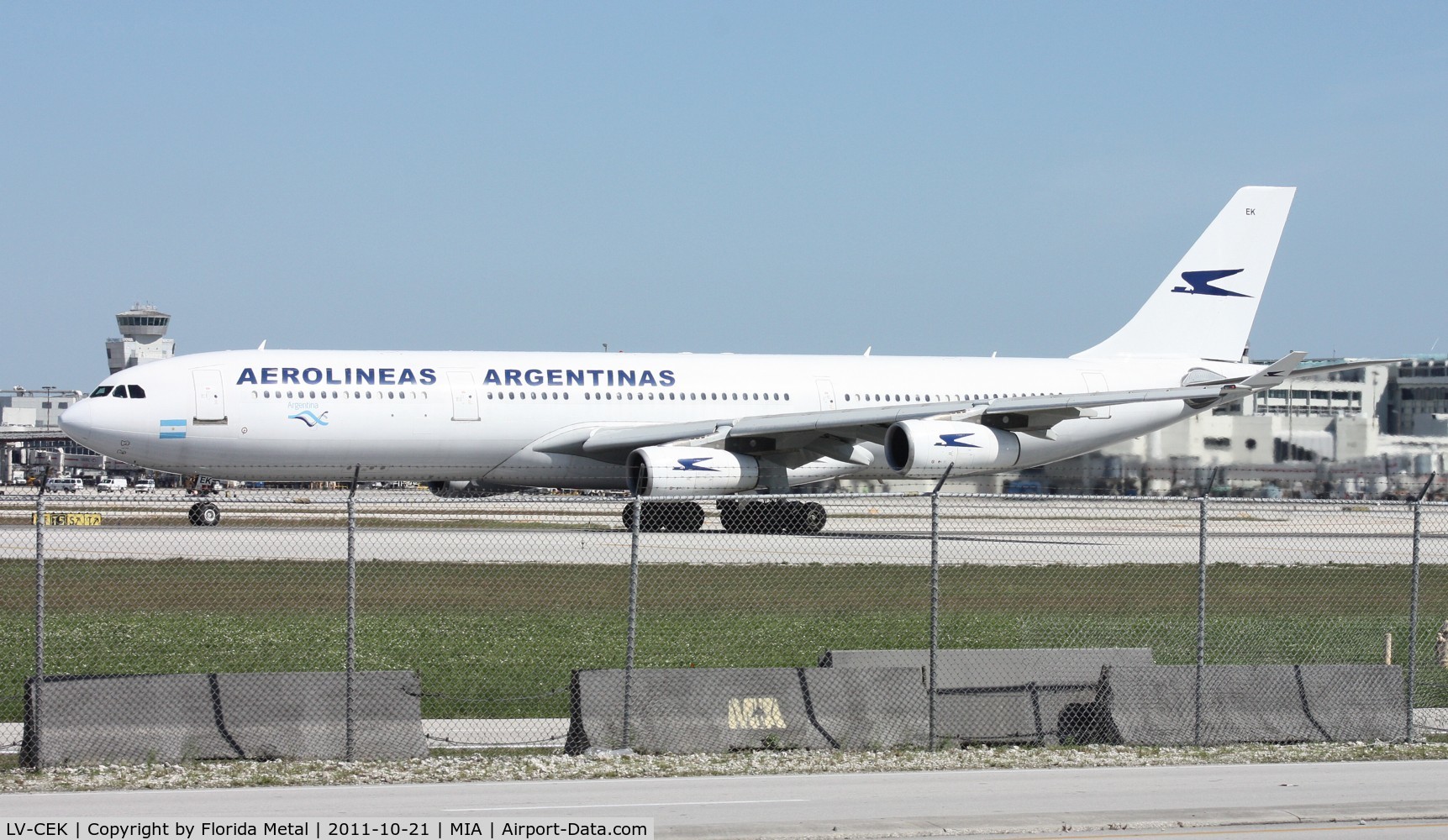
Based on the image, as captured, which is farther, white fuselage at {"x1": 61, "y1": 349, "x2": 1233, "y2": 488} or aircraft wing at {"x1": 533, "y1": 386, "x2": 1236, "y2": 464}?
aircraft wing at {"x1": 533, "y1": 386, "x2": 1236, "y2": 464}

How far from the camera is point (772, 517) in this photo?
33.6 metres

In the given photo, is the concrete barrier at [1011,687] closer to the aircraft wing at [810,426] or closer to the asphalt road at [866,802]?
the asphalt road at [866,802]

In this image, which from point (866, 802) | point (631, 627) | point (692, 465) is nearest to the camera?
point (866, 802)

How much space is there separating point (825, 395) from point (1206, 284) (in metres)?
11.4

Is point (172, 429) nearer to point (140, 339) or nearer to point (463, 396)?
point (463, 396)

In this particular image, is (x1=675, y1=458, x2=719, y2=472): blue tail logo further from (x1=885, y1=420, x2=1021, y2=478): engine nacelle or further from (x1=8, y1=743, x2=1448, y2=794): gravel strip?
(x1=8, y1=743, x2=1448, y2=794): gravel strip

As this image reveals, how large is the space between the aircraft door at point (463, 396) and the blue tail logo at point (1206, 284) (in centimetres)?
1882

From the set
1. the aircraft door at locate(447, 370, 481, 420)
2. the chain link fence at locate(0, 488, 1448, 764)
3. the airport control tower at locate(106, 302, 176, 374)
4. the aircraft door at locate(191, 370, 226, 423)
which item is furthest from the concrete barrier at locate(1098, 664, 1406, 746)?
the airport control tower at locate(106, 302, 176, 374)

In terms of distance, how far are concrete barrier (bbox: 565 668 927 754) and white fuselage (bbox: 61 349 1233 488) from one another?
68.0 feet

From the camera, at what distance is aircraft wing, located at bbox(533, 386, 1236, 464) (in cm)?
3259

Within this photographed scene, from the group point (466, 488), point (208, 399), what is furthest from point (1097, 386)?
point (208, 399)

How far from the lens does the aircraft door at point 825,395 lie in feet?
118

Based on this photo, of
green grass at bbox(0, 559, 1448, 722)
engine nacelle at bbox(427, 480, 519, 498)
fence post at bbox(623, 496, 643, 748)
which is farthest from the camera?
engine nacelle at bbox(427, 480, 519, 498)

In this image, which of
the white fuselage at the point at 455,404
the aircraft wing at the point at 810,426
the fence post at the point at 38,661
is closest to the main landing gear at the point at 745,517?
the aircraft wing at the point at 810,426
